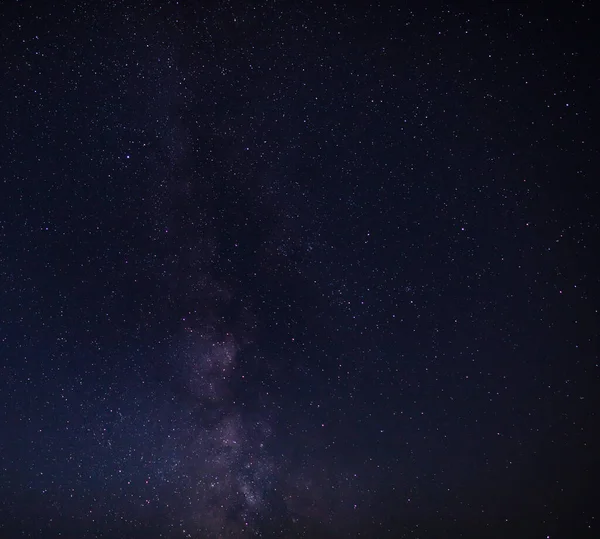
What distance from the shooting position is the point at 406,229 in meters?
2.83

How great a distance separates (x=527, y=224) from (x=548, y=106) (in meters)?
0.75

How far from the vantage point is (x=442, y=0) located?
93.5 inches

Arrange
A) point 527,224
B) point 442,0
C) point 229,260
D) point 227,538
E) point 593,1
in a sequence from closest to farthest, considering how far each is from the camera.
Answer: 1. point 593,1
2. point 442,0
3. point 527,224
4. point 229,260
5. point 227,538

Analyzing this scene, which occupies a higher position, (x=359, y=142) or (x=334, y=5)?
(x=334, y=5)

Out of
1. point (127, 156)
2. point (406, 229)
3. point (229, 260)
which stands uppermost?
point (127, 156)

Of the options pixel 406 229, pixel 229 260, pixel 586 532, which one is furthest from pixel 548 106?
pixel 586 532

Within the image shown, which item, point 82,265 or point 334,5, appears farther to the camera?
point 82,265

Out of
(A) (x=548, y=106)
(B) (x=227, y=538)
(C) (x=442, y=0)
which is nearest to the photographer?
(C) (x=442, y=0)

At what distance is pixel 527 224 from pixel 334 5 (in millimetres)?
1884

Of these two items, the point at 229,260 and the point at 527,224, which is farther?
the point at 229,260

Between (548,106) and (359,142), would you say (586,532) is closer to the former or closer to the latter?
(548,106)

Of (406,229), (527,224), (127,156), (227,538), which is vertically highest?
(127,156)

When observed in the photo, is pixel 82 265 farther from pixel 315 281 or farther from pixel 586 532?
pixel 586 532

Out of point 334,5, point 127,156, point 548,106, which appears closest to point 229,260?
point 127,156
